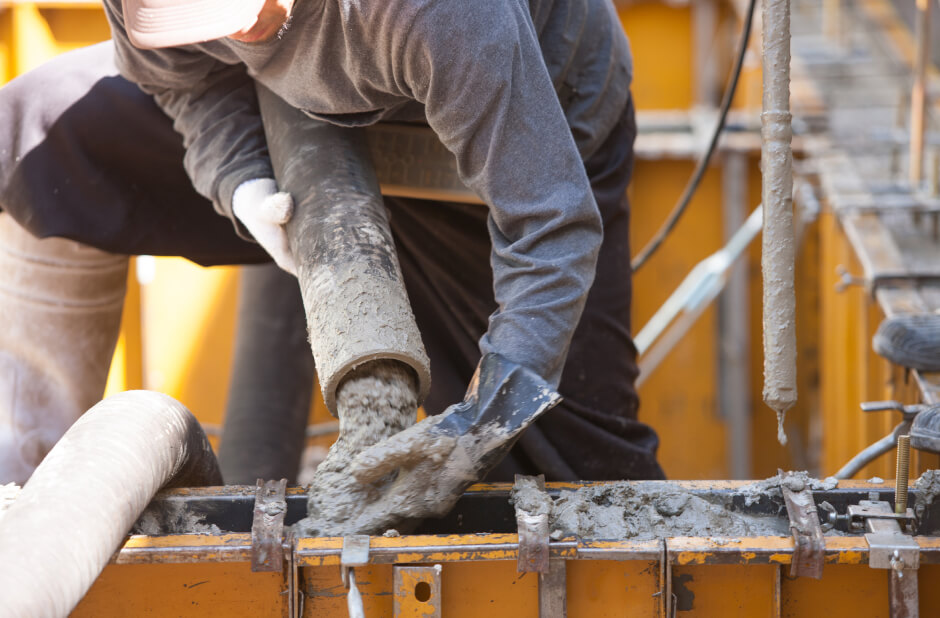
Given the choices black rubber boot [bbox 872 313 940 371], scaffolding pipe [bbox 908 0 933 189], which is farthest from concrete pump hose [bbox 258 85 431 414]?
scaffolding pipe [bbox 908 0 933 189]

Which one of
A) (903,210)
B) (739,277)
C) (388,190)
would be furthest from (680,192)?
(388,190)

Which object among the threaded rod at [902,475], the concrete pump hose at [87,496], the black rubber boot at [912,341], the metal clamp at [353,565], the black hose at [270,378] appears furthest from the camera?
the black hose at [270,378]

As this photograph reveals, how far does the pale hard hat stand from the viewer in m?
1.91

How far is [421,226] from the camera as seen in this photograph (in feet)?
9.60

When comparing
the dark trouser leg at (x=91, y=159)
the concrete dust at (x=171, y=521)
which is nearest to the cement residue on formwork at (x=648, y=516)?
the concrete dust at (x=171, y=521)

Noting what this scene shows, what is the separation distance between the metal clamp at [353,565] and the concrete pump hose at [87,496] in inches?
15.2

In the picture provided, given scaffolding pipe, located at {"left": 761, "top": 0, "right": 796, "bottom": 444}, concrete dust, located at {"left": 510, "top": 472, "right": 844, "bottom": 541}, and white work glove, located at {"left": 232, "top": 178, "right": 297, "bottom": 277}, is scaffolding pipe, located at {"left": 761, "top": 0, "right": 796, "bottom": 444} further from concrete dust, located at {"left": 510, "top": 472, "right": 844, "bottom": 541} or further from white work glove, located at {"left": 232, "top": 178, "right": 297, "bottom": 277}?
white work glove, located at {"left": 232, "top": 178, "right": 297, "bottom": 277}

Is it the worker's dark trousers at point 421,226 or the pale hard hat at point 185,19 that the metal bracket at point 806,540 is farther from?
the pale hard hat at point 185,19

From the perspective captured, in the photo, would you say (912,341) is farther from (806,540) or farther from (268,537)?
(268,537)

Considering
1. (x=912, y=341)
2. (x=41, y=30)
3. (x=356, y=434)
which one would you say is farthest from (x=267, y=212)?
(x=41, y=30)

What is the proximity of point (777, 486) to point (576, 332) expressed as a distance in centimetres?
92

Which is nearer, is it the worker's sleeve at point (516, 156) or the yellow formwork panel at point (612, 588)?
the yellow formwork panel at point (612, 588)

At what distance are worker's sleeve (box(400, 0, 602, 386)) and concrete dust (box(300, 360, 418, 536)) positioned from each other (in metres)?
0.20

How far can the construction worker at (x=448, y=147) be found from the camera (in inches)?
76.6
